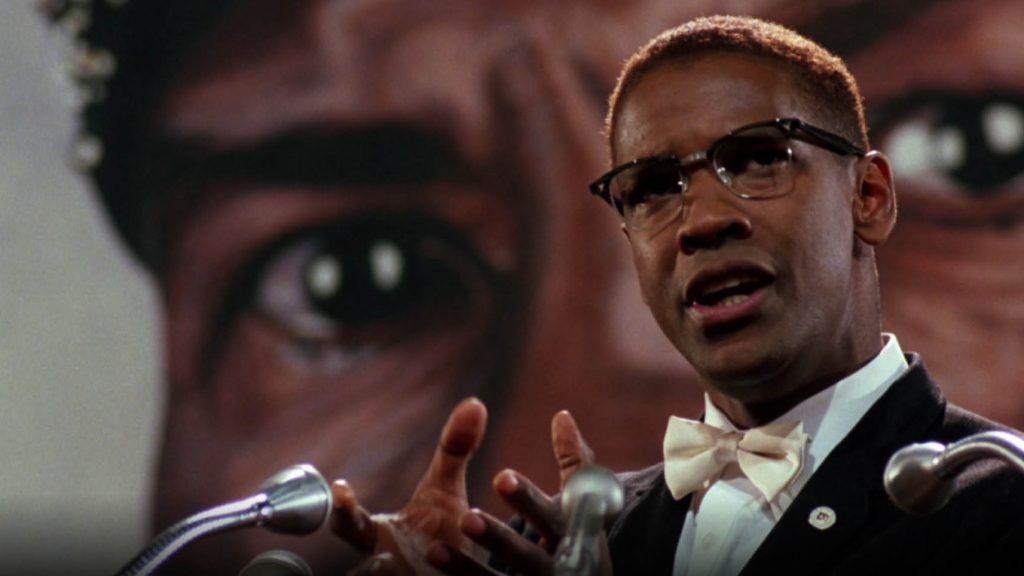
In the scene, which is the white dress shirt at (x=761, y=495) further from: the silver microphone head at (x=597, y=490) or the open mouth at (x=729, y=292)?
Result: the silver microphone head at (x=597, y=490)

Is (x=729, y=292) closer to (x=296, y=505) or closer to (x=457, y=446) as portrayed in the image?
(x=457, y=446)

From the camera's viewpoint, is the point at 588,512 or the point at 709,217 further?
the point at 709,217

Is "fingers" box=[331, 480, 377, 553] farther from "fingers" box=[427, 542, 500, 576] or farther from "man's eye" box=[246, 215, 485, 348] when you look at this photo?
"man's eye" box=[246, 215, 485, 348]

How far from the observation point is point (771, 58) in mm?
2109

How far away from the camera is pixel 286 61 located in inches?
140

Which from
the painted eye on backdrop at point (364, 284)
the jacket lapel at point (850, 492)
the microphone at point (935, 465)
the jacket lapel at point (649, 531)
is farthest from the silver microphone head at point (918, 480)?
the painted eye on backdrop at point (364, 284)

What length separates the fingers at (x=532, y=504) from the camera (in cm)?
155

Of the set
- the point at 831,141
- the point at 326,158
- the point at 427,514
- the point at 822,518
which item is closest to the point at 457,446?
the point at 427,514

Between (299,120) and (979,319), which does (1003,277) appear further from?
(299,120)

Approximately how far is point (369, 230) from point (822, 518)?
1.80 metres

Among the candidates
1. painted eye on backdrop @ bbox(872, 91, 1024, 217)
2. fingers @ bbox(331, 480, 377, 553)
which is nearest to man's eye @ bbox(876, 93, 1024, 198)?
painted eye on backdrop @ bbox(872, 91, 1024, 217)

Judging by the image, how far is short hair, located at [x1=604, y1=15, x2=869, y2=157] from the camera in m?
2.12

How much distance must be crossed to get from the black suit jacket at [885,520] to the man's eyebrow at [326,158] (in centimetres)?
150

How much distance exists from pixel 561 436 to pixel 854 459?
1.53ft
